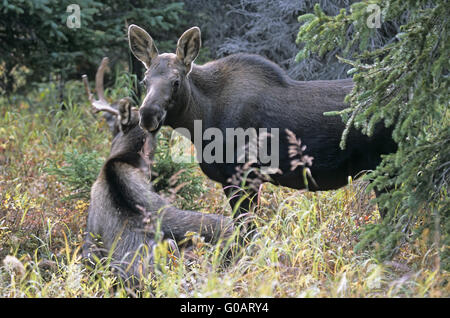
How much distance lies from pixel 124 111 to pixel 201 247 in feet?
6.61

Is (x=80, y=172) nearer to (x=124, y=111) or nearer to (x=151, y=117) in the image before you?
(x=124, y=111)

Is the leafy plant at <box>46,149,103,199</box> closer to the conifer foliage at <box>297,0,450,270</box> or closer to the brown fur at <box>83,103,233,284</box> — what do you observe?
the brown fur at <box>83,103,233,284</box>

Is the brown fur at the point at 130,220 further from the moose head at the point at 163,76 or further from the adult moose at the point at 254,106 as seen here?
the adult moose at the point at 254,106

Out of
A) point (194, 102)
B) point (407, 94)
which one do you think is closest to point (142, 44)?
point (194, 102)

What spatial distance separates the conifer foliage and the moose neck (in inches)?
79.1

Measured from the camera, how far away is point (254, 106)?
6621mm

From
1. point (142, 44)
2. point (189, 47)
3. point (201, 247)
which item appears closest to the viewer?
point (201, 247)

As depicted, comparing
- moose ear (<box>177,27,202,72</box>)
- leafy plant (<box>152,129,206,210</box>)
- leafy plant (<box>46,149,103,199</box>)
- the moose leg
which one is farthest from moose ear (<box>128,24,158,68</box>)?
the moose leg

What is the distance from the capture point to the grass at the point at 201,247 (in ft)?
15.0

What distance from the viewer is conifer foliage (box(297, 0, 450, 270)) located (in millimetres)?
4453

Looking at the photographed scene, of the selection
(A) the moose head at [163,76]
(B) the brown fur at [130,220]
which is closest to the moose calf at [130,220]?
(B) the brown fur at [130,220]
